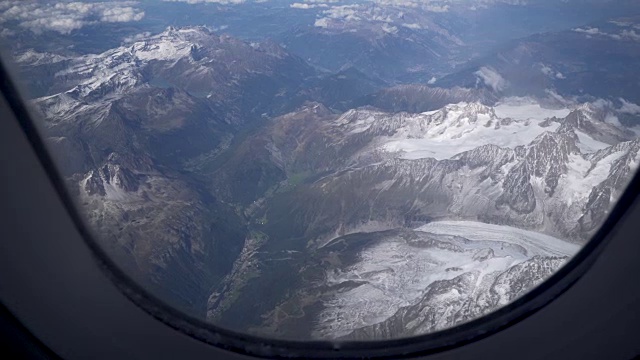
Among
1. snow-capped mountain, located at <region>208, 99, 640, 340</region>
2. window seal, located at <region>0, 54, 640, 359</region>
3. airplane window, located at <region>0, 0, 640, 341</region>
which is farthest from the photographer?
snow-capped mountain, located at <region>208, 99, 640, 340</region>

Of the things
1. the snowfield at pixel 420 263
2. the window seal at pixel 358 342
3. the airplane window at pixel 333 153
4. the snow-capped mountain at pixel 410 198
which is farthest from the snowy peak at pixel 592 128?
the window seal at pixel 358 342

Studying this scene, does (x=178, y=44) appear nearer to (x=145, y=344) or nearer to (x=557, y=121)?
(x=557, y=121)

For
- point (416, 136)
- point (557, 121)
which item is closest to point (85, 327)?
point (557, 121)

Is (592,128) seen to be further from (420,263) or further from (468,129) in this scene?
(420,263)

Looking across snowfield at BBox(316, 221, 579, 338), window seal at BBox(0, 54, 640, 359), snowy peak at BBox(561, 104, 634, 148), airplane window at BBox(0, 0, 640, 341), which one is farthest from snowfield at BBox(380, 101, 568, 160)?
window seal at BBox(0, 54, 640, 359)

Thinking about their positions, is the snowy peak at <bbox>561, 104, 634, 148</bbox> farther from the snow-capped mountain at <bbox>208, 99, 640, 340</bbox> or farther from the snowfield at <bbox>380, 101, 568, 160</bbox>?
the snowfield at <bbox>380, 101, 568, 160</bbox>

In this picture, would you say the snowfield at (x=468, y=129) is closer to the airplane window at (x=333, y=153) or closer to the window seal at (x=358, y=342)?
the airplane window at (x=333, y=153)
